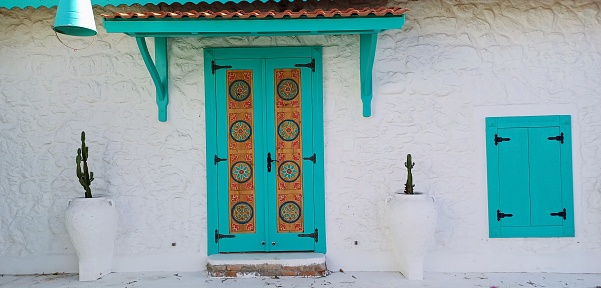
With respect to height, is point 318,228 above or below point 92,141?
below

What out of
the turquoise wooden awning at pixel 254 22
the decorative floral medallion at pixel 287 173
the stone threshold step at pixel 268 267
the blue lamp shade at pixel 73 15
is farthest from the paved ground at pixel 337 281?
the blue lamp shade at pixel 73 15

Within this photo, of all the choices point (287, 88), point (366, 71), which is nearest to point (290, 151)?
point (287, 88)

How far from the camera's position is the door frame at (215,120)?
6.11 meters

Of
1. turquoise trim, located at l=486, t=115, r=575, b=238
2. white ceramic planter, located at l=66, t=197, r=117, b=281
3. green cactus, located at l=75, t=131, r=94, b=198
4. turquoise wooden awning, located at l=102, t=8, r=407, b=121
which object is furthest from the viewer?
turquoise trim, located at l=486, t=115, r=575, b=238

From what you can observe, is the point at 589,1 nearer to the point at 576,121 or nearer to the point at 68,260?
the point at 576,121

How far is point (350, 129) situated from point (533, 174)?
2.02 meters

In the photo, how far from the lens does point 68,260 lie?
20.2 ft

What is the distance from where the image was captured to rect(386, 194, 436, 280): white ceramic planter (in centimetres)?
561

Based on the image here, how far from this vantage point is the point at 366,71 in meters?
5.84

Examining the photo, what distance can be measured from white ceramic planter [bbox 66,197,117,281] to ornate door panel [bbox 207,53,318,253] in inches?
45.2

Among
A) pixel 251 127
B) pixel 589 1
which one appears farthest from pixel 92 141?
pixel 589 1

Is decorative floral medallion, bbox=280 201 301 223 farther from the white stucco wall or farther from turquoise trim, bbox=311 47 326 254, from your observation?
the white stucco wall

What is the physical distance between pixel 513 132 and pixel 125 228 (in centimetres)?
436

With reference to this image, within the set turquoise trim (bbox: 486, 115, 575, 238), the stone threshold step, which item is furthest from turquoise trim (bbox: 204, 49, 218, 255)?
turquoise trim (bbox: 486, 115, 575, 238)
